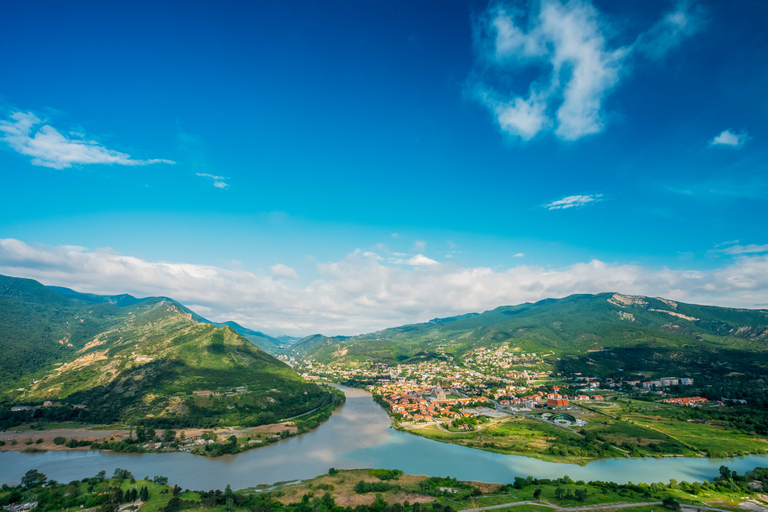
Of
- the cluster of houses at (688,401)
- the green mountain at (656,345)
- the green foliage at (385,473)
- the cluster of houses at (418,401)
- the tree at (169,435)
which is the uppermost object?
the green mountain at (656,345)

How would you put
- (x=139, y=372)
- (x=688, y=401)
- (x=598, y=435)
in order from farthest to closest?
(x=139, y=372)
(x=688, y=401)
(x=598, y=435)

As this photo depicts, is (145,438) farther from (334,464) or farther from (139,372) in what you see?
(139,372)

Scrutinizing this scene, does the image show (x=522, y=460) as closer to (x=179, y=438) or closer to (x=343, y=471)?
(x=343, y=471)

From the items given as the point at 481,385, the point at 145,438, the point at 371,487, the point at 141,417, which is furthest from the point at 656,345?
the point at 141,417

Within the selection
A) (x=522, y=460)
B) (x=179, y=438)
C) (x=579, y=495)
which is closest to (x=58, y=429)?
(x=179, y=438)

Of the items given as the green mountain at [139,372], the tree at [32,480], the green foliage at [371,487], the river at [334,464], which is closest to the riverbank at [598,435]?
the river at [334,464]

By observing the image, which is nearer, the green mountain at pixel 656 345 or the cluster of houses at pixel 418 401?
the cluster of houses at pixel 418 401

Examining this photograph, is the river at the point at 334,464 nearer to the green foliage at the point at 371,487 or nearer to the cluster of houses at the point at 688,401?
the green foliage at the point at 371,487
